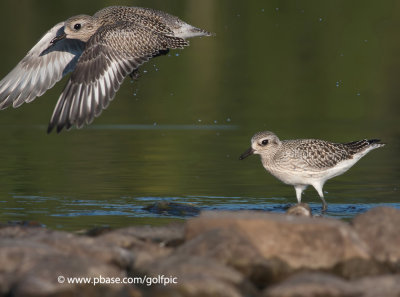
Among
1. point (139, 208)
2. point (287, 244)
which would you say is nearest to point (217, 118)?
point (139, 208)

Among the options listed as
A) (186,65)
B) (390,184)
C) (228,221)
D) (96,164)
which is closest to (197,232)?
(228,221)

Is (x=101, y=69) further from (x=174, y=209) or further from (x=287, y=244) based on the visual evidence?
(x=287, y=244)

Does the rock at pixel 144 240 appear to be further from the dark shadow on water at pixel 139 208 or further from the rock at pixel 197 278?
the dark shadow on water at pixel 139 208

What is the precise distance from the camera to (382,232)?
9773 mm

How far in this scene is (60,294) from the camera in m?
8.11

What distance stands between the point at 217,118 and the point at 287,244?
1261 cm

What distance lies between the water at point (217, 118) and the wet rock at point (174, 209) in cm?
23

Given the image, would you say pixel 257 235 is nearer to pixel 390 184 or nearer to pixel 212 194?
pixel 212 194

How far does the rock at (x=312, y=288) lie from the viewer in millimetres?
8031

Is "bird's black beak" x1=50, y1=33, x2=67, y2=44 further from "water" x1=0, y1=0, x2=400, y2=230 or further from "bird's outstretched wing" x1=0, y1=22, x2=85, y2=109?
"water" x1=0, y1=0, x2=400, y2=230

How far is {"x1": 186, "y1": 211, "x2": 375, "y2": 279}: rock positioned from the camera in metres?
8.98

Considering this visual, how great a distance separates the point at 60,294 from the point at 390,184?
8.23 m

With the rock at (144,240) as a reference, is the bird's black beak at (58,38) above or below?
above

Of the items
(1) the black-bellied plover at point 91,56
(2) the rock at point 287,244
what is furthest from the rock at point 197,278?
(1) the black-bellied plover at point 91,56
